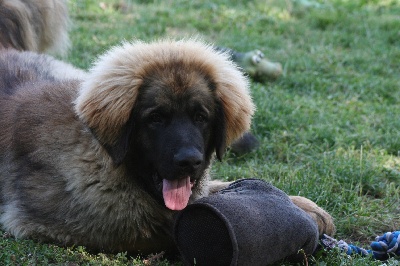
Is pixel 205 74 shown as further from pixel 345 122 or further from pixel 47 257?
pixel 345 122

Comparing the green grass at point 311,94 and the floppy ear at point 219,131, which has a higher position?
the floppy ear at point 219,131

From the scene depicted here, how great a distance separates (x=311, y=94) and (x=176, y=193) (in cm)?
435

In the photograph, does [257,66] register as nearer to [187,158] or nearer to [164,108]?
[164,108]

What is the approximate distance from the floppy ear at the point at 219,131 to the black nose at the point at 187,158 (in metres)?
0.48

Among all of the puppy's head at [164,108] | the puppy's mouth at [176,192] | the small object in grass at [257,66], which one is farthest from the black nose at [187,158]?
the small object in grass at [257,66]

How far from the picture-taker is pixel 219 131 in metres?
4.74

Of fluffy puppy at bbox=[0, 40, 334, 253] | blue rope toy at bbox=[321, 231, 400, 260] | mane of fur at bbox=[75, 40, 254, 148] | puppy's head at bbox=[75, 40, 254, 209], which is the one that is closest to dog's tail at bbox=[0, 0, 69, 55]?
fluffy puppy at bbox=[0, 40, 334, 253]

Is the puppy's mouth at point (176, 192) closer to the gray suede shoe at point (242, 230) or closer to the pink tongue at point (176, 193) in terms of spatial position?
the pink tongue at point (176, 193)

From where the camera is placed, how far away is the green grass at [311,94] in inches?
219

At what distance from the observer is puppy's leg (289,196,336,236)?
5000 millimetres

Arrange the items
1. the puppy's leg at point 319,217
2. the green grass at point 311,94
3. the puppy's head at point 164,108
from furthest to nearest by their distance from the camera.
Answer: the green grass at point 311,94 < the puppy's leg at point 319,217 < the puppy's head at point 164,108

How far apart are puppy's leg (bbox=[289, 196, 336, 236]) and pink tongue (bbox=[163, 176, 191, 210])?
0.92m

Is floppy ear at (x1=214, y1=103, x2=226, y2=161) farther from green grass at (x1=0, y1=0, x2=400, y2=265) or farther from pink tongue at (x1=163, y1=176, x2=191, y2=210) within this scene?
green grass at (x1=0, y1=0, x2=400, y2=265)

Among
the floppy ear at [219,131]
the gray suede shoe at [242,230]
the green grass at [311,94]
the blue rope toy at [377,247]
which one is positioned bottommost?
the green grass at [311,94]
